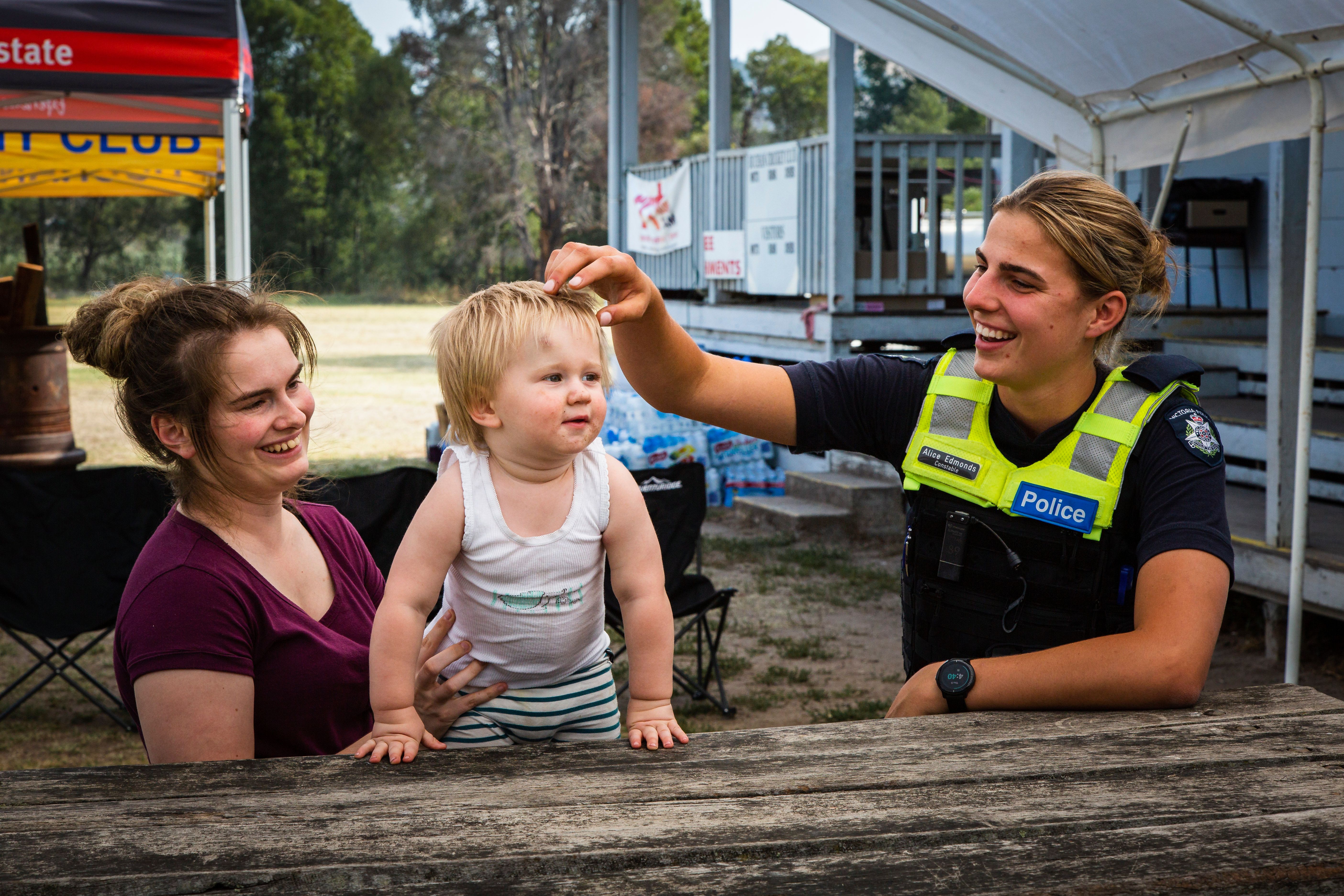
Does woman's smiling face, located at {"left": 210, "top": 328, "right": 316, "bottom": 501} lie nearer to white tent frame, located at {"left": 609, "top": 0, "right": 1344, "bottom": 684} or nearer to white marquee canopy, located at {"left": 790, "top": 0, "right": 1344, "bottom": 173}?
white tent frame, located at {"left": 609, "top": 0, "right": 1344, "bottom": 684}

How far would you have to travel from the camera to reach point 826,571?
26.7ft

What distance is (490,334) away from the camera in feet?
6.20

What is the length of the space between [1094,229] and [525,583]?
125 centimetres

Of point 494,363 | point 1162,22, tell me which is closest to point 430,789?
point 494,363

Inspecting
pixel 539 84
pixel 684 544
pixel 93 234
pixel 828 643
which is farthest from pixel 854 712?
pixel 93 234

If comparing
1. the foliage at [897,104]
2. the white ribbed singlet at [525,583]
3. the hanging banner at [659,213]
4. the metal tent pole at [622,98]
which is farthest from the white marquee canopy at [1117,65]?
the foliage at [897,104]

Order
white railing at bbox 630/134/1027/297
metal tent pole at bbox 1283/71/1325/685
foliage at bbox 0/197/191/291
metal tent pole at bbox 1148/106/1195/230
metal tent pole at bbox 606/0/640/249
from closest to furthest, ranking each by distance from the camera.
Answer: metal tent pole at bbox 1283/71/1325/685 < metal tent pole at bbox 1148/106/1195/230 < white railing at bbox 630/134/1027/297 < metal tent pole at bbox 606/0/640/249 < foliage at bbox 0/197/191/291

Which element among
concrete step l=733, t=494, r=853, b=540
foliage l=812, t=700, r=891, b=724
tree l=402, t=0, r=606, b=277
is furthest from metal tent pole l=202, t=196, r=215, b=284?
tree l=402, t=0, r=606, b=277

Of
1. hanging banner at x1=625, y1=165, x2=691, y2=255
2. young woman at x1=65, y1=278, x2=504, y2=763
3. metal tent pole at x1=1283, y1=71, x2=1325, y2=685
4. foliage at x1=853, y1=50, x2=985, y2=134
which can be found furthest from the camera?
foliage at x1=853, y1=50, x2=985, y2=134

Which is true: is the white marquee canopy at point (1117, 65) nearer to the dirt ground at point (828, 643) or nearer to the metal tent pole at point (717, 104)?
the dirt ground at point (828, 643)

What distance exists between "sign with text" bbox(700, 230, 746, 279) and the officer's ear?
9.81 m

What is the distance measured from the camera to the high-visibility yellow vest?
2.10 meters

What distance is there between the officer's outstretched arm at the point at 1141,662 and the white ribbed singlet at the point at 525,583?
62 centimetres

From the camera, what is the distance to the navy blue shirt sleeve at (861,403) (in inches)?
94.5
